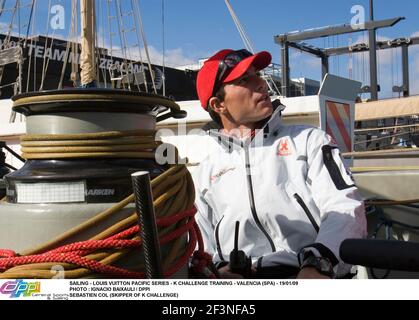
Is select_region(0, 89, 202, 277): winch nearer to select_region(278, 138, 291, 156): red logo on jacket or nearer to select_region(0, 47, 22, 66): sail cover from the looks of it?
select_region(278, 138, 291, 156): red logo on jacket

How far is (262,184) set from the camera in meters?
1.87

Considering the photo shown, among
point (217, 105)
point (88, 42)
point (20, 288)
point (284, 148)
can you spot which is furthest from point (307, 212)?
point (88, 42)

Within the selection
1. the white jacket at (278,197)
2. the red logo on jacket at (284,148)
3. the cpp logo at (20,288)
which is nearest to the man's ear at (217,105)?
the white jacket at (278,197)

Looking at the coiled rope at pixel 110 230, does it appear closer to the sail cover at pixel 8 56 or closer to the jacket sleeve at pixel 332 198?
the jacket sleeve at pixel 332 198

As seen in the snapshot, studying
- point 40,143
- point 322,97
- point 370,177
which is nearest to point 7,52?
point 322,97

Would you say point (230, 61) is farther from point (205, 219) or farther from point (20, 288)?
point (20, 288)

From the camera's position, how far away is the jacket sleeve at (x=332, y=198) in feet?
5.06

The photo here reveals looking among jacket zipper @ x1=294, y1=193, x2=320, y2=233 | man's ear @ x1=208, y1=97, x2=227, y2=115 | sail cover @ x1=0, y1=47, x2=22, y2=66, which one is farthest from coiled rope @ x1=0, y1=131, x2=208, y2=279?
sail cover @ x1=0, y1=47, x2=22, y2=66

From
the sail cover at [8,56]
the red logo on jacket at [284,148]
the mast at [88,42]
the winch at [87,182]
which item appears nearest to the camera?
the winch at [87,182]

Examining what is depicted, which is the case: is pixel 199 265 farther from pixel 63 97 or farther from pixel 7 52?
pixel 7 52

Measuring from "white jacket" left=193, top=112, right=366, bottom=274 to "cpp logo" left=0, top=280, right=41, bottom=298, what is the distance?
88 centimetres

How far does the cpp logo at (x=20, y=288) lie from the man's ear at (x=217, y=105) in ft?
4.09

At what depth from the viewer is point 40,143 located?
1189mm
